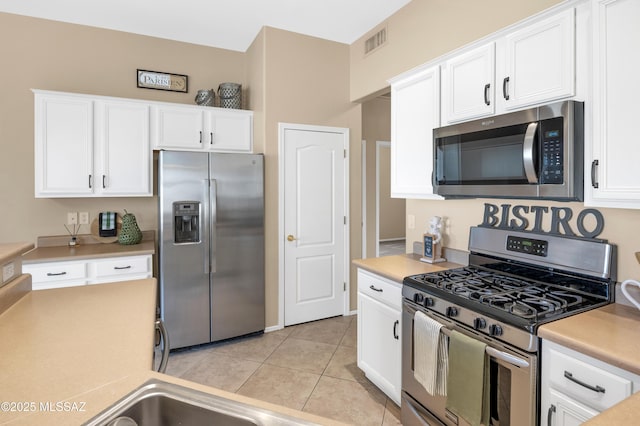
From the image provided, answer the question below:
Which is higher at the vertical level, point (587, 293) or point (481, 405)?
point (587, 293)

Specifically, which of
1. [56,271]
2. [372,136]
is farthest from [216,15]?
[56,271]

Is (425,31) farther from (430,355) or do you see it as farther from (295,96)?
(430,355)

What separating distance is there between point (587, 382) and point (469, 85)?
1613mm

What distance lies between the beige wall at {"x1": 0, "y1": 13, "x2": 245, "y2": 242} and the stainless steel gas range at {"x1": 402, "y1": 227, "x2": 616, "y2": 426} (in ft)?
9.91

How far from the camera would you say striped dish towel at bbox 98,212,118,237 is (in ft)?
11.2

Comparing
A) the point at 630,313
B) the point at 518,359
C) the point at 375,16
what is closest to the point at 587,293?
the point at 630,313

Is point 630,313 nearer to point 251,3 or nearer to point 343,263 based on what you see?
point 343,263

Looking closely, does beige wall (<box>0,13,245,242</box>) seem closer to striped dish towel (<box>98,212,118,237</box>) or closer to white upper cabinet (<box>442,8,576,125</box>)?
striped dish towel (<box>98,212,118,237</box>)

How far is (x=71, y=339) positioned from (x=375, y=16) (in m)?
3.35

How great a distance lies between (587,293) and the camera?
5.52 ft

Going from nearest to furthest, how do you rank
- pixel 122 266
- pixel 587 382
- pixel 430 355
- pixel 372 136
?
pixel 587 382 → pixel 430 355 → pixel 122 266 → pixel 372 136

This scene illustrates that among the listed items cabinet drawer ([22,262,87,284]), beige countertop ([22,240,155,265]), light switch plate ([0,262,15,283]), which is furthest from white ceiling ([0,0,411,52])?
light switch plate ([0,262,15,283])

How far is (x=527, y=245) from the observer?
198cm

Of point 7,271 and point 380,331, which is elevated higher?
point 7,271
